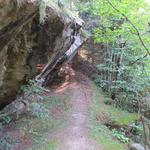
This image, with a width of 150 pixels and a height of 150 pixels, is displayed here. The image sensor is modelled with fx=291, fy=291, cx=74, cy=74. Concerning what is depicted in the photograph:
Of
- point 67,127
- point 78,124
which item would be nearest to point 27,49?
point 67,127

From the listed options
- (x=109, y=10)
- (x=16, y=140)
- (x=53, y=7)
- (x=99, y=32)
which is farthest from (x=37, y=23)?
(x=99, y=32)

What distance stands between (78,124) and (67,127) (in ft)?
2.27

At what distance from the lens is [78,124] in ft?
44.8

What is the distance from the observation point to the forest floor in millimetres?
11305

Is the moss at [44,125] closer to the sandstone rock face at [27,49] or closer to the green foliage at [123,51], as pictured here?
the sandstone rock face at [27,49]

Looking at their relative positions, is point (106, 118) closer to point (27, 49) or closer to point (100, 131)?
point (100, 131)

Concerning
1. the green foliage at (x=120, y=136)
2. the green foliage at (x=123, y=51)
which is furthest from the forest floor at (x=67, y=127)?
the green foliage at (x=123, y=51)

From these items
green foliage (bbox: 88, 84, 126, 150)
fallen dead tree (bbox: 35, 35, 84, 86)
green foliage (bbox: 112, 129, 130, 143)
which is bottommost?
green foliage (bbox: 112, 129, 130, 143)

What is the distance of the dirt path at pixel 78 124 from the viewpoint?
37.4 ft

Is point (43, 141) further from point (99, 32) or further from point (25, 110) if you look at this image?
point (99, 32)

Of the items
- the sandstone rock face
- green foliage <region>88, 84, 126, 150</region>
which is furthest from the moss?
the sandstone rock face

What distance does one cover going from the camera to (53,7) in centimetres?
895

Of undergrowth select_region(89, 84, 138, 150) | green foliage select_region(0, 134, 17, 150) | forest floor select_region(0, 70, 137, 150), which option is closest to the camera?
green foliage select_region(0, 134, 17, 150)

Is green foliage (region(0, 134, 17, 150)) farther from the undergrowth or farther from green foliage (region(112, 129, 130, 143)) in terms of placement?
green foliage (region(112, 129, 130, 143))
